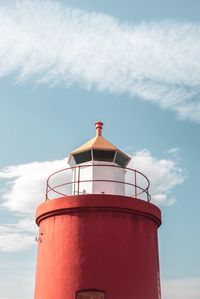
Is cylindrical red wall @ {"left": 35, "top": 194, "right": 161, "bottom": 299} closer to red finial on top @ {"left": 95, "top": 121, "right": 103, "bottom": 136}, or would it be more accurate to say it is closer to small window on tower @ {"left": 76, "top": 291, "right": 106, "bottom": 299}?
→ small window on tower @ {"left": 76, "top": 291, "right": 106, "bottom": 299}

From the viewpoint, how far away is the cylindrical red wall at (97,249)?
31.6 feet

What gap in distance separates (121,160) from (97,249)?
3.39 meters

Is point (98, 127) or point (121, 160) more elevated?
point (98, 127)

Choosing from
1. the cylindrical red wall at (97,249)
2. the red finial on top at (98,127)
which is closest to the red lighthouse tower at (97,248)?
the cylindrical red wall at (97,249)

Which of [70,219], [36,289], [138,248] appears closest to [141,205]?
[138,248]

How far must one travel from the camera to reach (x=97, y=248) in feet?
32.2

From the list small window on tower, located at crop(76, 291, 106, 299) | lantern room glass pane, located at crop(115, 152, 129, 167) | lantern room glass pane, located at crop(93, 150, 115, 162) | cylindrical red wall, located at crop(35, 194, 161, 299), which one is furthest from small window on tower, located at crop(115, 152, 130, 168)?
small window on tower, located at crop(76, 291, 106, 299)

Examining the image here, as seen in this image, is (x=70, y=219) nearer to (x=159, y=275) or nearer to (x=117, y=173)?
(x=117, y=173)

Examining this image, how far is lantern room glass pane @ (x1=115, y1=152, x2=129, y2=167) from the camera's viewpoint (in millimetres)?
12039

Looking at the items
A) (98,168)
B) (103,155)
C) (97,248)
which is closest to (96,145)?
(103,155)

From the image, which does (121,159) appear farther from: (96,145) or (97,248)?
(97,248)

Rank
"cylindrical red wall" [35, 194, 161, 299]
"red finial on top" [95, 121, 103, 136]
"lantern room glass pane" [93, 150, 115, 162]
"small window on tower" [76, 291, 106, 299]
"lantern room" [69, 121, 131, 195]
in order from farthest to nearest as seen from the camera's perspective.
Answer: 1. "red finial on top" [95, 121, 103, 136]
2. "lantern room glass pane" [93, 150, 115, 162]
3. "lantern room" [69, 121, 131, 195]
4. "cylindrical red wall" [35, 194, 161, 299]
5. "small window on tower" [76, 291, 106, 299]

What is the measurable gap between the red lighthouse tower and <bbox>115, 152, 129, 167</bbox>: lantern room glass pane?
48.3 inches

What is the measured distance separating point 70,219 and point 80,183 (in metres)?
1.62
